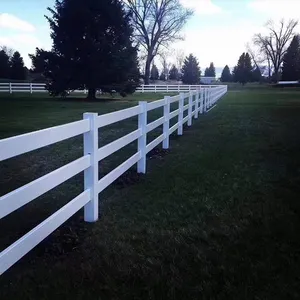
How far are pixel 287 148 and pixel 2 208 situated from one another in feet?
22.2

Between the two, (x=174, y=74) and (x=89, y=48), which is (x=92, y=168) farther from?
(x=174, y=74)

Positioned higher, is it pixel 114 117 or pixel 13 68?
pixel 13 68

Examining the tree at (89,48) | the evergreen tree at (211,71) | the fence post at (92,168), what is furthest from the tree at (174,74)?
the fence post at (92,168)

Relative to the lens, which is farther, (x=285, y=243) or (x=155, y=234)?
(x=155, y=234)

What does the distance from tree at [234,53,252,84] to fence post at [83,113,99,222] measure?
87395mm

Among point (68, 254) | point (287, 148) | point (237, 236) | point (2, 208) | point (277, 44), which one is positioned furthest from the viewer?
point (277, 44)

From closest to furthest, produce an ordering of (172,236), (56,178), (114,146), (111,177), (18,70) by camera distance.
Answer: (56,178)
(172,236)
(111,177)
(114,146)
(18,70)

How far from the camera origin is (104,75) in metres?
25.4

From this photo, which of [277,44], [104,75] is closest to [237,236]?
[104,75]

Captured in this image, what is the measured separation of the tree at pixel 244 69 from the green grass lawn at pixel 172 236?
8546cm

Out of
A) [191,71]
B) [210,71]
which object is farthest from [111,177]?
[210,71]

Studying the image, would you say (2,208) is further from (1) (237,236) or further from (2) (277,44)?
(2) (277,44)

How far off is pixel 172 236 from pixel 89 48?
2347 centimetres

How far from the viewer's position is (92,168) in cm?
395
